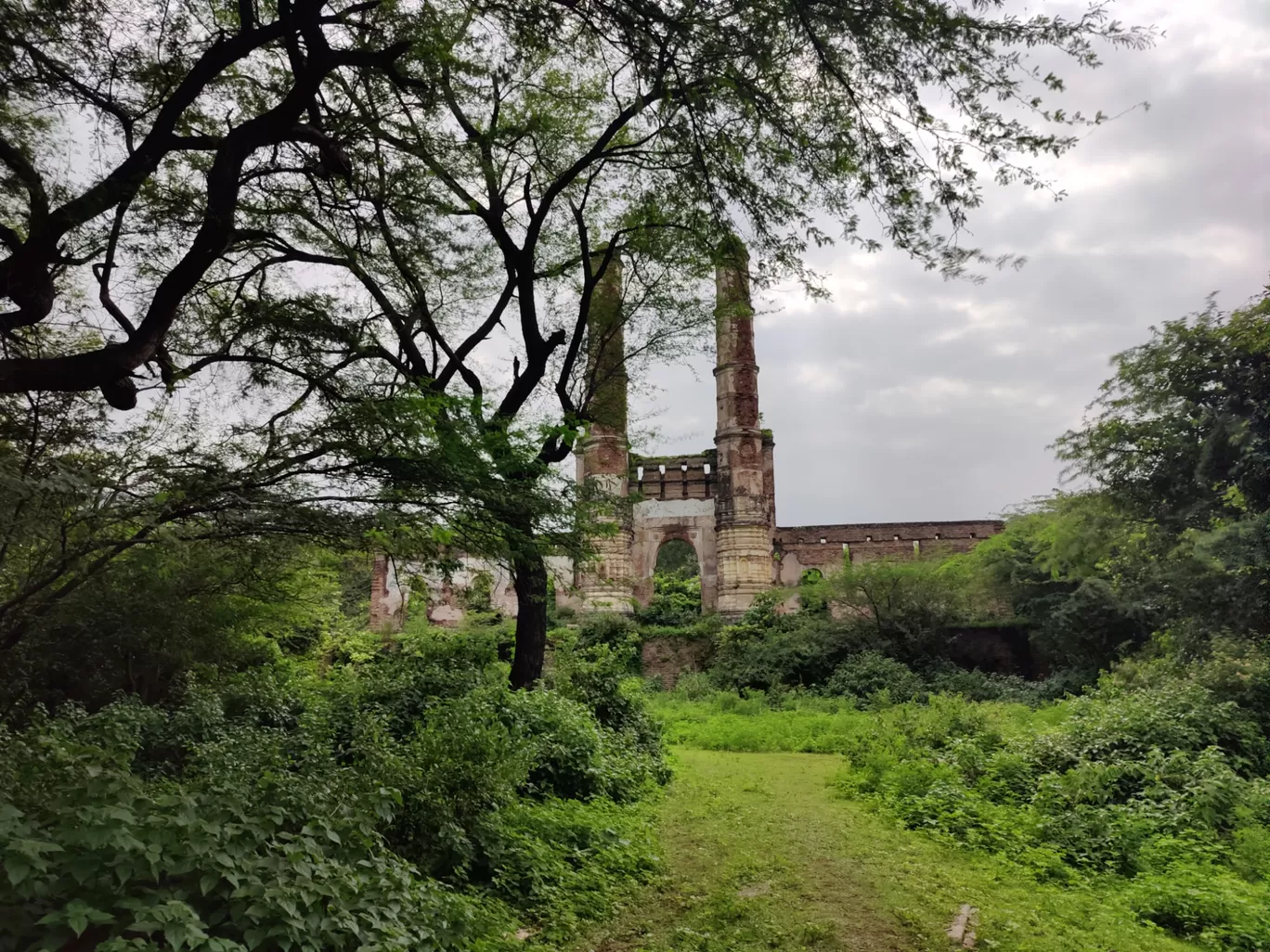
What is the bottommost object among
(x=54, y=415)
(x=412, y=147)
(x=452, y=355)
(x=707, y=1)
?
(x=54, y=415)

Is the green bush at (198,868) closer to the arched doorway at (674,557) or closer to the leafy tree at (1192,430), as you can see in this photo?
the leafy tree at (1192,430)

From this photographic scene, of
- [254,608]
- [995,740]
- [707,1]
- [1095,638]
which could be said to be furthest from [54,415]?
[1095,638]

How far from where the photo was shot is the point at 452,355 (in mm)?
8633

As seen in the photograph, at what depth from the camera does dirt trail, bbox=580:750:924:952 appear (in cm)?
425

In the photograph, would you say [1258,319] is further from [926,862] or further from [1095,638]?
[926,862]

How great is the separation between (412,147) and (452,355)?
6.73 ft

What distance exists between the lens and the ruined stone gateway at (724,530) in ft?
72.8

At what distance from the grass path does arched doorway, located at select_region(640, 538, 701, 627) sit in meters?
15.7

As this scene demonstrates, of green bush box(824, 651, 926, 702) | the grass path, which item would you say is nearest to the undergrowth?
the grass path

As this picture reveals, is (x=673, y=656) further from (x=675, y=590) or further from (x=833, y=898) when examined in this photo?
(x=833, y=898)

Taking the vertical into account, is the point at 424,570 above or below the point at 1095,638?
above

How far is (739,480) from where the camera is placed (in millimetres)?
22938

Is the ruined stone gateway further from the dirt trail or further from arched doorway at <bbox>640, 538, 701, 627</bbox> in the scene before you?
the dirt trail

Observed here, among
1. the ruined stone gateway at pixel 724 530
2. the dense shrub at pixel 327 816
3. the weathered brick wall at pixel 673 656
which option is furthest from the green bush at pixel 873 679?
the dense shrub at pixel 327 816
